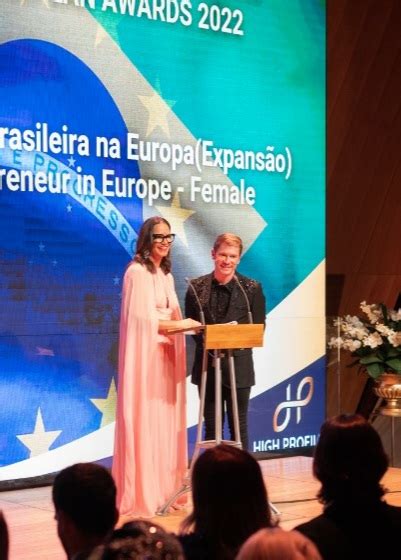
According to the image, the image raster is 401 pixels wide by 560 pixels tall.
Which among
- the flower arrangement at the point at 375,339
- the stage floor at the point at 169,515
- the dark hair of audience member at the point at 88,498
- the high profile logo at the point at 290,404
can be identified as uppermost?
the flower arrangement at the point at 375,339

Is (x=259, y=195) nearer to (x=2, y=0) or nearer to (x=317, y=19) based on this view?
(x=317, y=19)

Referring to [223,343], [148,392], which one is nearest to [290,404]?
[148,392]

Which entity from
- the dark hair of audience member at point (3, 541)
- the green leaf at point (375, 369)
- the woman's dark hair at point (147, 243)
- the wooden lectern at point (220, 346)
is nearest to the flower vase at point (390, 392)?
the green leaf at point (375, 369)

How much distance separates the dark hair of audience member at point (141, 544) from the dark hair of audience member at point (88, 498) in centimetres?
46

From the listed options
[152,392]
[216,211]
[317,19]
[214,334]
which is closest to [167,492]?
[152,392]

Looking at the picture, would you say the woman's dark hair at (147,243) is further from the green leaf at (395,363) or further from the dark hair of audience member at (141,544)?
the dark hair of audience member at (141,544)

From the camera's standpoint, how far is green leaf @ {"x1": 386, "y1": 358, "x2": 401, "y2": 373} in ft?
25.1

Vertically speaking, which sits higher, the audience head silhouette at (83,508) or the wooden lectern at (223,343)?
the wooden lectern at (223,343)

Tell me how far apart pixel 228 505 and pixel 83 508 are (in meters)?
0.35

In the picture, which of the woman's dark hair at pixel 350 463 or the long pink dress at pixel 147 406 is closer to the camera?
the woman's dark hair at pixel 350 463

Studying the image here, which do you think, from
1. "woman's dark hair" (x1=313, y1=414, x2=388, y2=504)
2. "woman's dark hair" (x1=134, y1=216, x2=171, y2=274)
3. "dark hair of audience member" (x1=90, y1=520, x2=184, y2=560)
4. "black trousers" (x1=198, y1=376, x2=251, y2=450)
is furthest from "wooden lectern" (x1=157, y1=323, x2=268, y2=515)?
"dark hair of audience member" (x1=90, y1=520, x2=184, y2=560)

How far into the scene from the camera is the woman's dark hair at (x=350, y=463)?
3029mm

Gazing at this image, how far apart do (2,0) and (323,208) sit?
296cm

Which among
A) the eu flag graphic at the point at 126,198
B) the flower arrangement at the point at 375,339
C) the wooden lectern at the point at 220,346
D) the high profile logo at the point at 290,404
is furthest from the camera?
the flower arrangement at the point at 375,339
